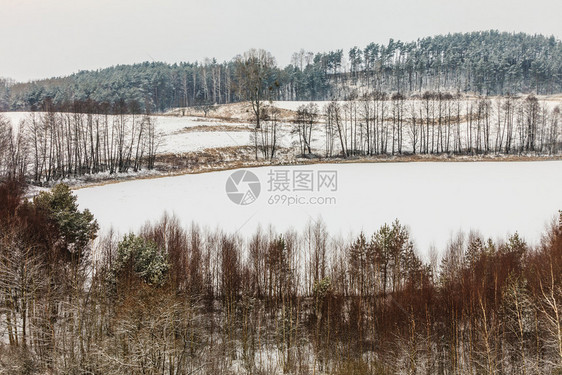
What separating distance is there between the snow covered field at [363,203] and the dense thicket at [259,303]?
4229 millimetres

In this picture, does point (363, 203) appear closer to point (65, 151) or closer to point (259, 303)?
point (259, 303)

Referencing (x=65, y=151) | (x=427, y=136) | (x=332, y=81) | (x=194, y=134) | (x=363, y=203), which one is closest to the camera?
(x=363, y=203)

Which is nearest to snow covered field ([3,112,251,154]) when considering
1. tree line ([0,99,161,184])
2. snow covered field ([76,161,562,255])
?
tree line ([0,99,161,184])

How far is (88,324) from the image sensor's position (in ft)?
69.7

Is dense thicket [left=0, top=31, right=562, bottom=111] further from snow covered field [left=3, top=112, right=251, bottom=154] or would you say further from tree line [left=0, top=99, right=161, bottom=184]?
tree line [left=0, top=99, right=161, bottom=184]

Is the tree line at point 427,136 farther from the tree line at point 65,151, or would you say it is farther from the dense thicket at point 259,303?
the dense thicket at point 259,303

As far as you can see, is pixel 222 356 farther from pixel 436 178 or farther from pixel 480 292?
pixel 436 178

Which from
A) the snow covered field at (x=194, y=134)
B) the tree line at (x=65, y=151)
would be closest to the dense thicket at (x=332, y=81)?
the snow covered field at (x=194, y=134)

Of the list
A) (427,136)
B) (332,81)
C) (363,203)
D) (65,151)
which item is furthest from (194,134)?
(332,81)

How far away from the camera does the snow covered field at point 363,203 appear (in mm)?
35062

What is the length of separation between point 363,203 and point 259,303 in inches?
726

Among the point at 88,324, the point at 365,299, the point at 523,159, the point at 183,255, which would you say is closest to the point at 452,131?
the point at 523,159

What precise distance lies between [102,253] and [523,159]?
221ft

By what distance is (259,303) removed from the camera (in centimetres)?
2822
